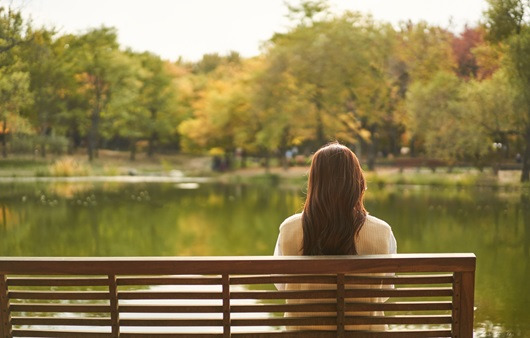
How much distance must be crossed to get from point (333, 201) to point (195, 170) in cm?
1211

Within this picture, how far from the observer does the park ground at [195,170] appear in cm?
960

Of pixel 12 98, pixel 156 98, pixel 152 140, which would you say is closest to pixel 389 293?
pixel 12 98

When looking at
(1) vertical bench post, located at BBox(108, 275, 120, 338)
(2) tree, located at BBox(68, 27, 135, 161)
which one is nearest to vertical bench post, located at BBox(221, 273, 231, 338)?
(1) vertical bench post, located at BBox(108, 275, 120, 338)

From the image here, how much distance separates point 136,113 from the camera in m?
12.5

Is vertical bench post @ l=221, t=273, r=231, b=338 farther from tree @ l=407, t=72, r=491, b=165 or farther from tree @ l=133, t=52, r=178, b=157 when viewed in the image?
tree @ l=133, t=52, r=178, b=157

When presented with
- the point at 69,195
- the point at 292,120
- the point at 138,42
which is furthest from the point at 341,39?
the point at 69,195

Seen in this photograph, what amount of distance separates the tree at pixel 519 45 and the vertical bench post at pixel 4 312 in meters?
8.81

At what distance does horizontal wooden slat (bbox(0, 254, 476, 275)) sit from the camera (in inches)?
55.1

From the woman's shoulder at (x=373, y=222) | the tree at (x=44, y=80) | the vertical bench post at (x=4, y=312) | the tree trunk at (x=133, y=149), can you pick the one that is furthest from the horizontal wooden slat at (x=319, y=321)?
the tree trunk at (x=133, y=149)

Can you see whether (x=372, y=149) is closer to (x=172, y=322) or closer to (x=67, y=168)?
(x=67, y=168)

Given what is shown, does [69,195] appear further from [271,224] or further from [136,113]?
[271,224]

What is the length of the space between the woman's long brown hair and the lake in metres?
2.09

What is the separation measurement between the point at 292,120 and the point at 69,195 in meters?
4.46

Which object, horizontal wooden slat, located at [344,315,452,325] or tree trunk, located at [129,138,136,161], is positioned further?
tree trunk, located at [129,138,136,161]
